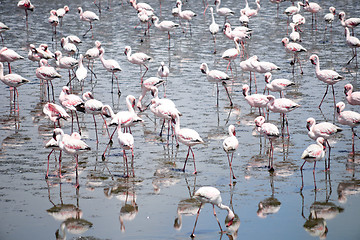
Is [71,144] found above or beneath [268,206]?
above

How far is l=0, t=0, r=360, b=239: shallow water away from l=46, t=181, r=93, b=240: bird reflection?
0.05ft

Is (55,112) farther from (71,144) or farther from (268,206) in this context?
(268,206)

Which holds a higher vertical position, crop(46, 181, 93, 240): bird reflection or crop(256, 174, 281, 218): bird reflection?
crop(256, 174, 281, 218): bird reflection

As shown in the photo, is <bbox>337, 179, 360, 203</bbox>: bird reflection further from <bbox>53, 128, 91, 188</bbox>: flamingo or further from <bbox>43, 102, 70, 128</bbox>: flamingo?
<bbox>43, 102, 70, 128</bbox>: flamingo

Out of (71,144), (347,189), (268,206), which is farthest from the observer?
(71,144)

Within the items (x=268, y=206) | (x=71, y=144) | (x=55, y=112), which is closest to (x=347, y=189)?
(x=268, y=206)

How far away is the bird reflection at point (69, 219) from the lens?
8.66 meters

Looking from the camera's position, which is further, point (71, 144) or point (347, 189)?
point (71, 144)

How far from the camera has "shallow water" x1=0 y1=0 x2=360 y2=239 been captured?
8.81 metres

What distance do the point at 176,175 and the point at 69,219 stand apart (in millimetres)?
2500

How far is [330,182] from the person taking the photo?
10.3m

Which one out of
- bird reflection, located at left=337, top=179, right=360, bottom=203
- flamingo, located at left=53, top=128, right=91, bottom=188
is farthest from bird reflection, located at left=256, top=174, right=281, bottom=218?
flamingo, located at left=53, top=128, right=91, bottom=188

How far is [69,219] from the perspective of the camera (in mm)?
9070

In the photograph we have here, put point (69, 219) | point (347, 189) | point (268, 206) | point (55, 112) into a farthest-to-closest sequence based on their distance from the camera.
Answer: point (55, 112), point (347, 189), point (268, 206), point (69, 219)
